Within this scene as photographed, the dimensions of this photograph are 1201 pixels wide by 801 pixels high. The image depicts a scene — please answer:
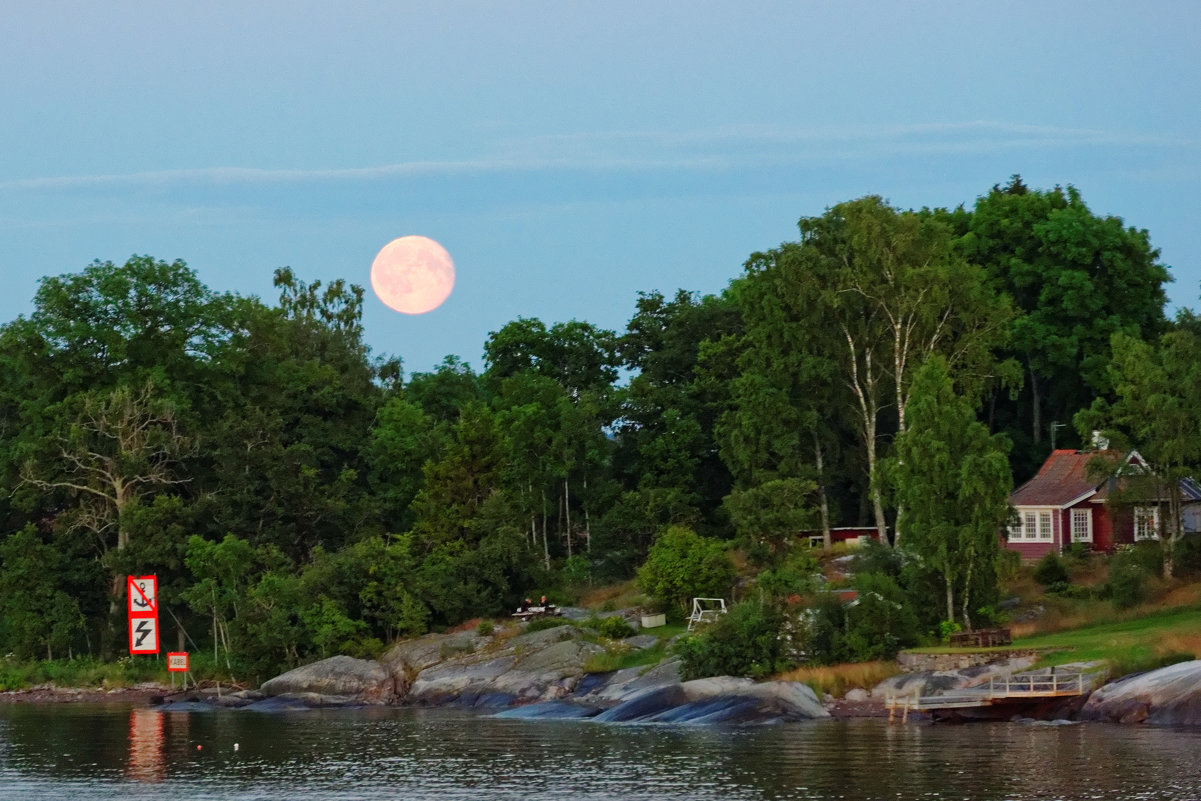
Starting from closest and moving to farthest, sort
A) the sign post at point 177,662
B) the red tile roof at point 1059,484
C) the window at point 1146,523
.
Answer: the window at point 1146,523 → the red tile roof at point 1059,484 → the sign post at point 177,662

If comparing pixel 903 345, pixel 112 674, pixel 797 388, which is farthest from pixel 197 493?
pixel 903 345

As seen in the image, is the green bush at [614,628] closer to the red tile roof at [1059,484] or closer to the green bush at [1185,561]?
the red tile roof at [1059,484]

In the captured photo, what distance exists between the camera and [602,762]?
152 feet

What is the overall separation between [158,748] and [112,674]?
102 ft

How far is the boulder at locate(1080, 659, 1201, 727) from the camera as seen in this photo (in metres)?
49.6

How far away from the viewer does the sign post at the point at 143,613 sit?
84062 millimetres

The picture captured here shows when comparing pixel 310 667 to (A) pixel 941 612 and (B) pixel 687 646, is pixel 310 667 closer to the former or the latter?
(B) pixel 687 646

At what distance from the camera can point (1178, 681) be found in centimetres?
5022

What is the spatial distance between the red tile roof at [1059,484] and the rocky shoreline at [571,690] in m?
21.1

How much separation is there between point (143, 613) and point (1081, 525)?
165 feet

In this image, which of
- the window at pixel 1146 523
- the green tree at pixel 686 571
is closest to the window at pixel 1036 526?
the window at pixel 1146 523

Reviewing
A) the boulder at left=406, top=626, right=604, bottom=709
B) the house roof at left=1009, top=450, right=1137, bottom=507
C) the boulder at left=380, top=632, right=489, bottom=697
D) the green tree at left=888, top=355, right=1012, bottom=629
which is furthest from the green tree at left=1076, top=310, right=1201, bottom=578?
the boulder at left=380, top=632, right=489, bottom=697

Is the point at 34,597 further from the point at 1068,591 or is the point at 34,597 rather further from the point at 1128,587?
the point at 1128,587

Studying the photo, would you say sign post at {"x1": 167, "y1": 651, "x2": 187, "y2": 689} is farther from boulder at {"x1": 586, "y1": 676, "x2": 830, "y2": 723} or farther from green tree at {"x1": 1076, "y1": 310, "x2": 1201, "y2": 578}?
green tree at {"x1": 1076, "y1": 310, "x2": 1201, "y2": 578}
